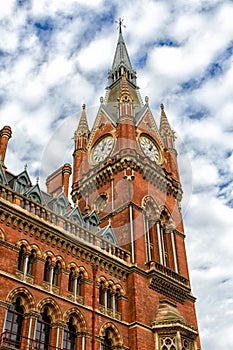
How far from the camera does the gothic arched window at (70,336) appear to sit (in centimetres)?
2611

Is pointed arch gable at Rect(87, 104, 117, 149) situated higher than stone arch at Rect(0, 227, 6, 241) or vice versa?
pointed arch gable at Rect(87, 104, 117, 149)

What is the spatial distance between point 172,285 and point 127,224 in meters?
5.41

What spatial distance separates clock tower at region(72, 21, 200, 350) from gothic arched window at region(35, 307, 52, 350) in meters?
5.56

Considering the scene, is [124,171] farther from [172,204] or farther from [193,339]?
[193,339]

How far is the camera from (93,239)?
1243 inches

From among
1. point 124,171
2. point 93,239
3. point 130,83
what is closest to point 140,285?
point 93,239

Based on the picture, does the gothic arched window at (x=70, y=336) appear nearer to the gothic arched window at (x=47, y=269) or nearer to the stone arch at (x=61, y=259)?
the gothic arched window at (x=47, y=269)

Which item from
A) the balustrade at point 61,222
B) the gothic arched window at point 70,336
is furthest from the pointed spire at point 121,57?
the gothic arched window at point 70,336

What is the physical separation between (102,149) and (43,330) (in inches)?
851

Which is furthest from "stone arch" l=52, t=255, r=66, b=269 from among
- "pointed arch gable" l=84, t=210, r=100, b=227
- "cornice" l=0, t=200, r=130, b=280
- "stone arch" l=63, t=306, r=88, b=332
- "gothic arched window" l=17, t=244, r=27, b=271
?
"pointed arch gable" l=84, t=210, r=100, b=227

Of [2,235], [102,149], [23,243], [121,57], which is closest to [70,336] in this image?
[23,243]

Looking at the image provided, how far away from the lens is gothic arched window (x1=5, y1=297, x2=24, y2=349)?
2312 cm

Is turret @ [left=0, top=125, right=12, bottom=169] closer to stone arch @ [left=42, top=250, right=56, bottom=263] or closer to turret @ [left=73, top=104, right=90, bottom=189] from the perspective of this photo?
stone arch @ [left=42, top=250, right=56, bottom=263]

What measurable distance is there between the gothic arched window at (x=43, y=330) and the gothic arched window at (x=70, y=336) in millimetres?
1230
